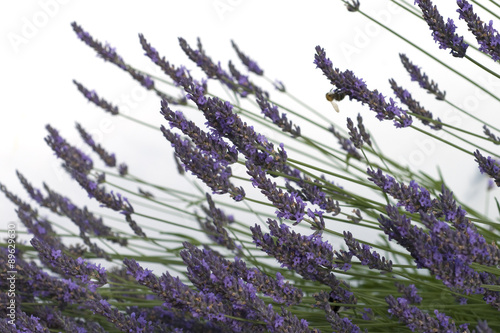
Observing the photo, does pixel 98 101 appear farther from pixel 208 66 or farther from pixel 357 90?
pixel 357 90

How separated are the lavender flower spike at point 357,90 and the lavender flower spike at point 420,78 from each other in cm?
45

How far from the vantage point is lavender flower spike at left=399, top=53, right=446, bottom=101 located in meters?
1.70

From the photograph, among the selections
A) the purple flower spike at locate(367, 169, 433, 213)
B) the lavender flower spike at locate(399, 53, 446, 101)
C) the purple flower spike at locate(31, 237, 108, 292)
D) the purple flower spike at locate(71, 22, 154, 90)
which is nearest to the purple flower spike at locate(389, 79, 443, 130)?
the lavender flower spike at locate(399, 53, 446, 101)

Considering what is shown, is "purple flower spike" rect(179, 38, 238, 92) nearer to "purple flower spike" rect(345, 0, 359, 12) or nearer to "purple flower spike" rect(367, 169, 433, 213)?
"purple flower spike" rect(345, 0, 359, 12)

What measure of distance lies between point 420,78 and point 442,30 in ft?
1.74

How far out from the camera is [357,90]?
1244 millimetres

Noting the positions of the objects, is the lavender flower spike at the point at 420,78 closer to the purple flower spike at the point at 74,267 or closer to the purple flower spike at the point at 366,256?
the purple flower spike at the point at 366,256

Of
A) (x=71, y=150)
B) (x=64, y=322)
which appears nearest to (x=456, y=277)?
(x=64, y=322)

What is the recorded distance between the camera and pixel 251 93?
213cm

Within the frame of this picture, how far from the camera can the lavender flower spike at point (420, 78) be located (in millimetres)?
1700

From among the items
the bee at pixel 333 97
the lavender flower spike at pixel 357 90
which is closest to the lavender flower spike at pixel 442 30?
the lavender flower spike at pixel 357 90

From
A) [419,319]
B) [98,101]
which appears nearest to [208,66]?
[98,101]

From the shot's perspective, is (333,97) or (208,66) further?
(208,66)

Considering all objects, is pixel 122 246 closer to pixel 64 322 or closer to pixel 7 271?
pixel 7 271
